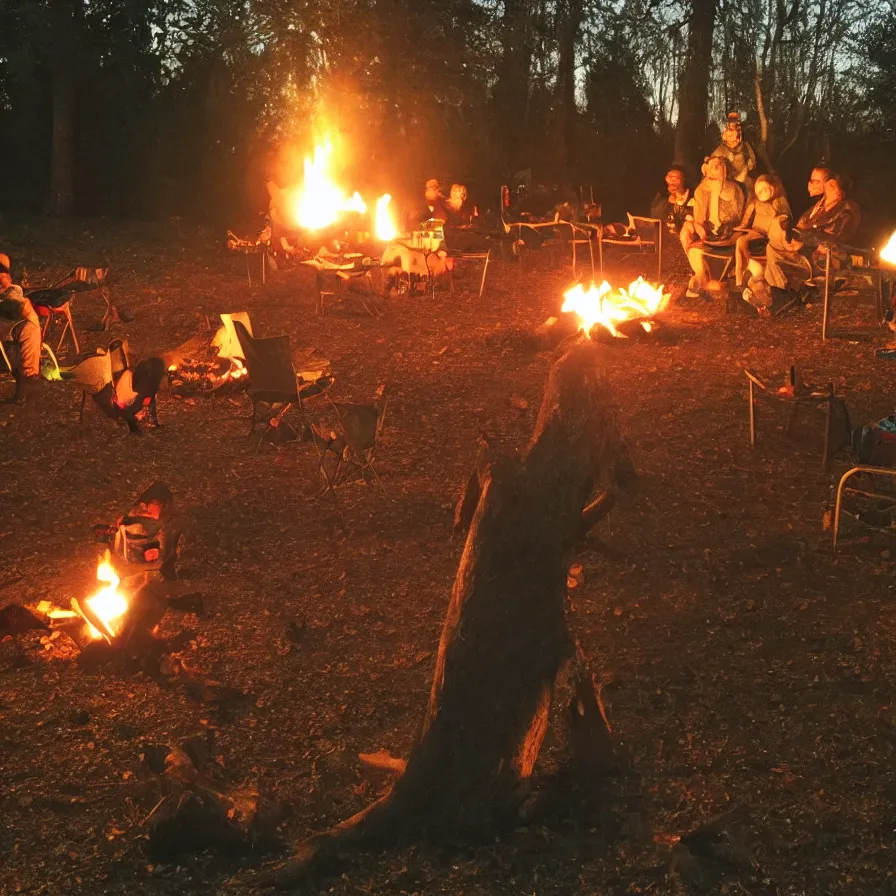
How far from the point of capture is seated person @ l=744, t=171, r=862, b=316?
33.8 feet

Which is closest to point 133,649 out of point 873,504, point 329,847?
point 329,847

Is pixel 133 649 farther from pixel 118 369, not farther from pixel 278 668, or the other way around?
pixel 118 369

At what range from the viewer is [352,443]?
20.6ft

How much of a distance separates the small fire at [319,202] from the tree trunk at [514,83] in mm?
8050

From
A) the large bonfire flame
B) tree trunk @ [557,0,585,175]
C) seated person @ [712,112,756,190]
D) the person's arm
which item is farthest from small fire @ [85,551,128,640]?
tree trunk @ [557,0,585,175]

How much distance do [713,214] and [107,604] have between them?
29.5ft

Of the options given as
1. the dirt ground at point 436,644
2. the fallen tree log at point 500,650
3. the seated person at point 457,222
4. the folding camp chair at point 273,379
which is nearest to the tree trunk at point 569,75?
the seated person at point 457,222

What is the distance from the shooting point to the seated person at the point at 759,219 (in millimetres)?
10938

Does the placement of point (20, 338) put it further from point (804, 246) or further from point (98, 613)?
point (804, 246)

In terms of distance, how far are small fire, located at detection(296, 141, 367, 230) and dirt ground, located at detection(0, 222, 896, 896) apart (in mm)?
5425

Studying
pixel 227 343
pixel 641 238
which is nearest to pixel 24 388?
pixel 227 343

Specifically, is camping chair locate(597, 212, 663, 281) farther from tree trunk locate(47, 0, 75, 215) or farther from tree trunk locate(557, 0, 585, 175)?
tree trunk locate(47, 0, 75, 215)

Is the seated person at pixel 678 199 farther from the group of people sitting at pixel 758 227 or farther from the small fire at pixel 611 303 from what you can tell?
the small fire at pixel 611 303

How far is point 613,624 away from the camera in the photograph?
16.2 ft
